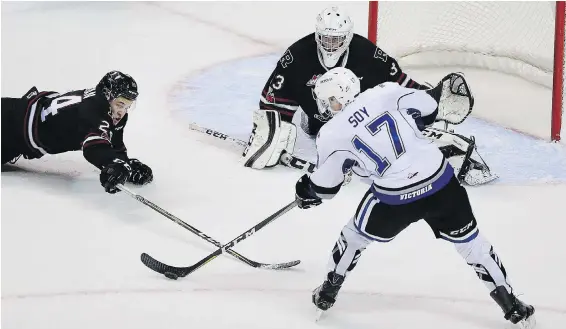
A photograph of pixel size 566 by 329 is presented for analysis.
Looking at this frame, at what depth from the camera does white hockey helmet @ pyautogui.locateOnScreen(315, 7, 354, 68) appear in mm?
4316

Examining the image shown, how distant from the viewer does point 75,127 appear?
4285mm

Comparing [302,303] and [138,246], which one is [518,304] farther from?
[138,246]

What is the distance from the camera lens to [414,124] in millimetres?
3178

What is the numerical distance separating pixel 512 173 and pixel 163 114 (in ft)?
5.20

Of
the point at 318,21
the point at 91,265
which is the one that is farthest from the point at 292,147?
the point at 91,265

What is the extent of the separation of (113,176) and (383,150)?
1.27m

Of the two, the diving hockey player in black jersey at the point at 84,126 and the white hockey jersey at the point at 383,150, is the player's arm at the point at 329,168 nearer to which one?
the white hockey jersey at the point at 383,150

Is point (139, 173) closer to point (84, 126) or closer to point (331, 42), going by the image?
point (84, 126)

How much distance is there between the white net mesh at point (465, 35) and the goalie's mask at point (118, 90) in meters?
1.63

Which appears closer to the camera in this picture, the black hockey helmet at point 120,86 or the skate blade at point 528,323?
the skate blade at point 528,323

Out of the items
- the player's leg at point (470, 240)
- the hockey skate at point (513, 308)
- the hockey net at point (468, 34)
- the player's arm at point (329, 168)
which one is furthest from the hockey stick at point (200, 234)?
the hockey net at point (468, 34)

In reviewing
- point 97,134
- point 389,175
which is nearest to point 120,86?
point 97,134

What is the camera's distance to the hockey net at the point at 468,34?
523cm

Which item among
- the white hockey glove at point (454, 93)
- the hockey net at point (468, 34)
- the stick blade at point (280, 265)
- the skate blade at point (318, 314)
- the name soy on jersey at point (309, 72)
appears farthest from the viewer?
the hockey net at point (468, 34)
